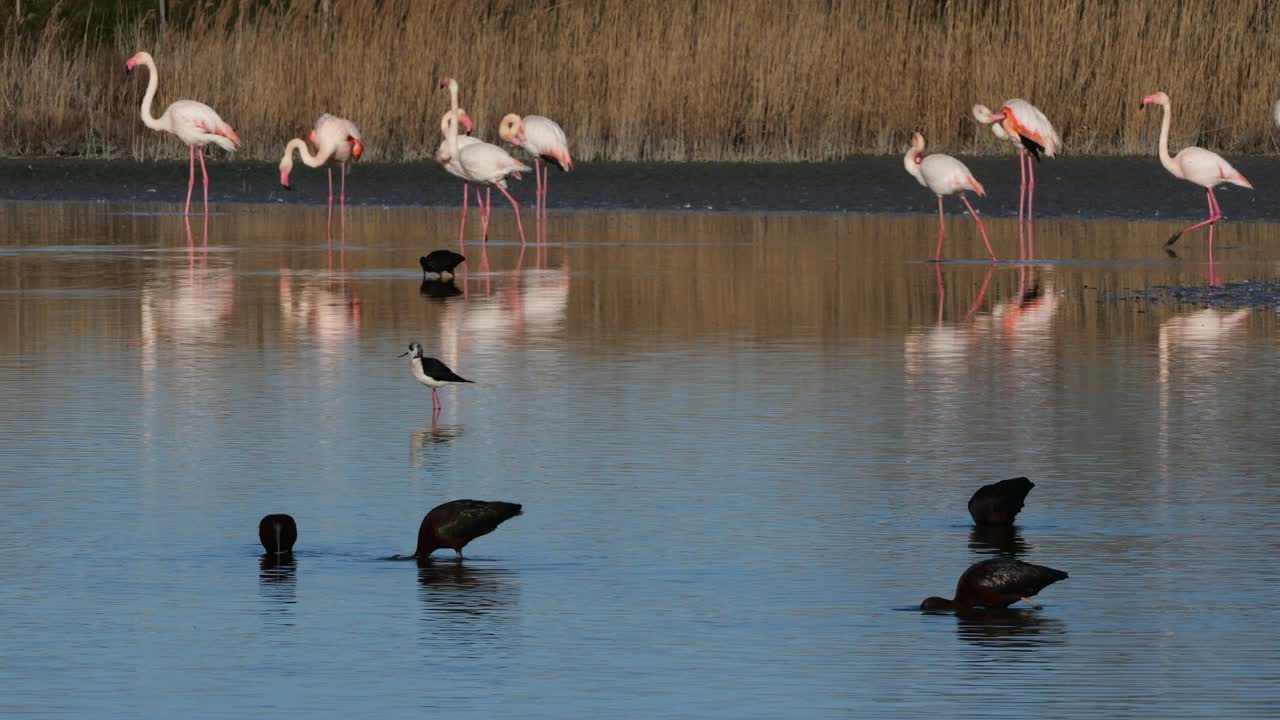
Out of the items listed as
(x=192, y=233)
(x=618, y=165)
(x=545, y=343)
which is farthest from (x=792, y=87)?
(x=545, y=343)

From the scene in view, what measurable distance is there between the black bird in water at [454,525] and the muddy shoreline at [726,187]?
16710 millimetres

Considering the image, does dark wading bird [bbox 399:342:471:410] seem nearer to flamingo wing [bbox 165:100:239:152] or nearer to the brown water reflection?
the brown water reflection

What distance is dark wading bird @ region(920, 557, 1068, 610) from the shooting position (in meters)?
6.21

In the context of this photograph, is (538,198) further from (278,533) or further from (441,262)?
(278,533)

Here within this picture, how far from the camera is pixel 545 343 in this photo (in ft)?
40.6

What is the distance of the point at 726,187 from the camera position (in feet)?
83.6

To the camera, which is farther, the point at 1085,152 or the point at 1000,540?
the point at 1085,152

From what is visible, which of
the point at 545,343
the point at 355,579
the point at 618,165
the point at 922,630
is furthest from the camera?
the point at 618,165

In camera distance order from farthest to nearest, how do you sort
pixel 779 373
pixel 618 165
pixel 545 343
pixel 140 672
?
1. pixel 618 165
2. pixel 545 343
3. pixel 779 373
4. pixel 140 672

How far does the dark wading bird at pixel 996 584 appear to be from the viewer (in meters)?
6.21

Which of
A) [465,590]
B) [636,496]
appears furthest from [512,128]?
[465,590]

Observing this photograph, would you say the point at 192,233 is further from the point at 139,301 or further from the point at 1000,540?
the point at 1000,540

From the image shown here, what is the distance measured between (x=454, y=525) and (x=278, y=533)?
19.6 inches

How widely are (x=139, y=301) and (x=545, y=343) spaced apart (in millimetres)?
3322
